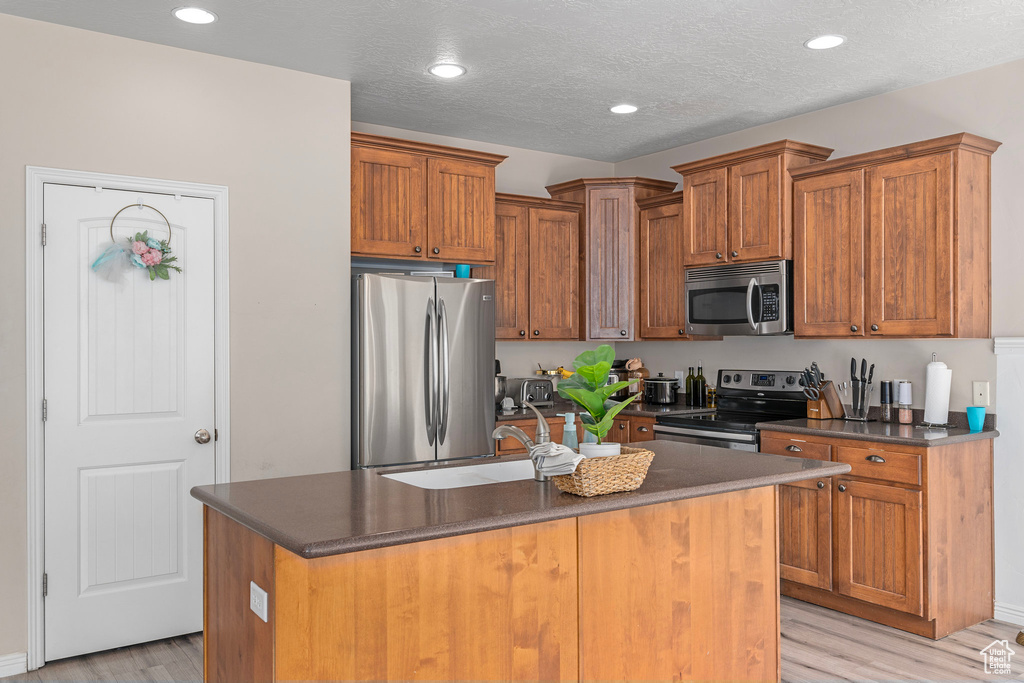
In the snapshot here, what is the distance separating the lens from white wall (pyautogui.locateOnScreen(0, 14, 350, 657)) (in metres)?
3.14

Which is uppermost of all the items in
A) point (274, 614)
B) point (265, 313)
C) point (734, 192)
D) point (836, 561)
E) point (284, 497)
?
point (734, 192)

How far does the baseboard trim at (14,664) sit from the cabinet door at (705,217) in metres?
3.95

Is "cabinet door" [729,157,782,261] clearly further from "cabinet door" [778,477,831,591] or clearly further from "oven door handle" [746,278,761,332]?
"cabinet door" [778,477,831,591]

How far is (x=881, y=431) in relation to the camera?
3.66 metres

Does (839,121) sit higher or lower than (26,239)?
higher

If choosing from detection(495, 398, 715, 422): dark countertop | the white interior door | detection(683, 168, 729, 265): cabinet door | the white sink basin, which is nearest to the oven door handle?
detection(683, 168, 729, 265): cabinet door

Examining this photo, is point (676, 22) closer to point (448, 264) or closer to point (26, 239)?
point (448, 264)

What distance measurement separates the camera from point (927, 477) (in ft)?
11.1

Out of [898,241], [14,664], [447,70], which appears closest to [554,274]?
[447,70]

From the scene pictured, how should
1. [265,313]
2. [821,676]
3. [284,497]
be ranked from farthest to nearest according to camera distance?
[265,313] < [821,676] < [284,497]

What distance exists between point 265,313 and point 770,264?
2746 mm

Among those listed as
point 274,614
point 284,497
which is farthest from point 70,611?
point 274,614

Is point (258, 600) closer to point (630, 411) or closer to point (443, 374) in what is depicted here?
point (443, 374)

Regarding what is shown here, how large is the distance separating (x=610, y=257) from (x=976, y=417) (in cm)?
239
